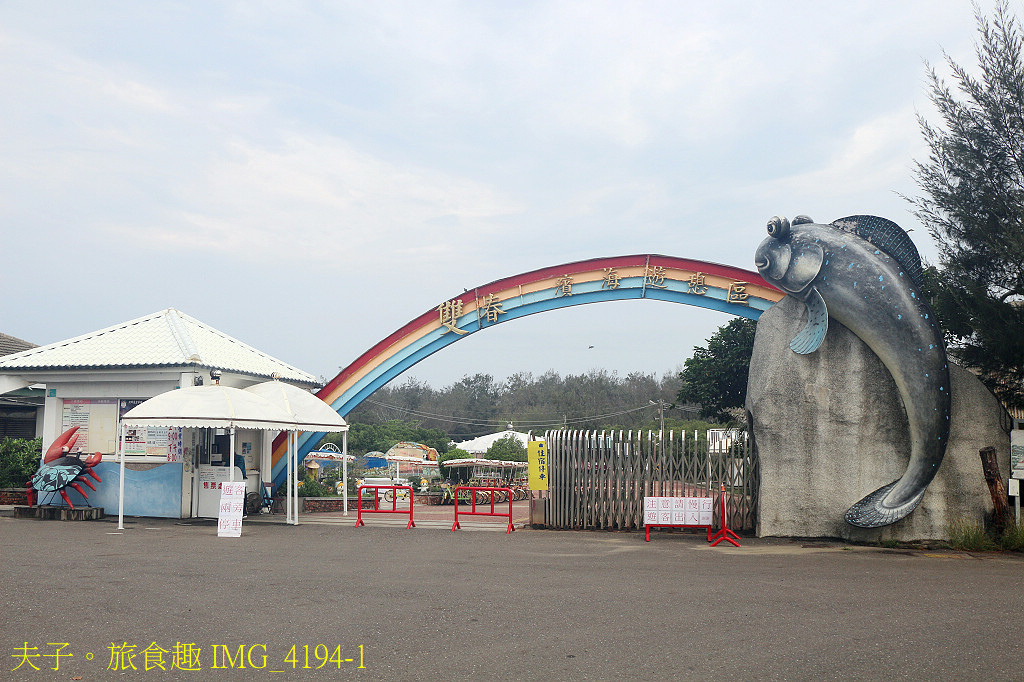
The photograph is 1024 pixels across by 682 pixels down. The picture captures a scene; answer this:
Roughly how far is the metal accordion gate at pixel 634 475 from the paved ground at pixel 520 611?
6.68 feet

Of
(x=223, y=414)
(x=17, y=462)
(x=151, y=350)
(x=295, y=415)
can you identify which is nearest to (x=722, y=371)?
(x=295, y=415)

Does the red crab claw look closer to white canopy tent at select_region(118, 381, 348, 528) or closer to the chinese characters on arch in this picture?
white canopy tent at select_region(118, 381, 348, 528)

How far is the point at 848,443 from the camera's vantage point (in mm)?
12648

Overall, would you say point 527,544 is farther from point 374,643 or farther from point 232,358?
point 232,358

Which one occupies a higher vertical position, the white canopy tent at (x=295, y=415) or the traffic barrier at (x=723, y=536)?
the white canopy tent at (x=295, y=415)

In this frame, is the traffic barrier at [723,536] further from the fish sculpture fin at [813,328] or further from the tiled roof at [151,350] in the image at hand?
the tiled roof at [151,350]

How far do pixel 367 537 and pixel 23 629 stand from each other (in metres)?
7.78

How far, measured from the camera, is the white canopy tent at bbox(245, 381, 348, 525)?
16.9 metres

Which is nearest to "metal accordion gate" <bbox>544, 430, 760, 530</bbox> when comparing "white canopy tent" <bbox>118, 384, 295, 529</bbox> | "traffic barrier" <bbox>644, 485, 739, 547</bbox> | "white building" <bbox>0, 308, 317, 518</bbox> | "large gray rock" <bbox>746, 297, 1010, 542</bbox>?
"traffic barrier" <bbox>644, 485, 739, 547</bbox>

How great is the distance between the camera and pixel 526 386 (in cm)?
8281

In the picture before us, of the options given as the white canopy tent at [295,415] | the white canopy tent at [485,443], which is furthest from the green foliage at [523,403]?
the white canopy tent at [295,415]

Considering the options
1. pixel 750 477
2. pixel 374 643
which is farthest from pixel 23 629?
pixel 750 477

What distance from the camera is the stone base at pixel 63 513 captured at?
55.9 ft

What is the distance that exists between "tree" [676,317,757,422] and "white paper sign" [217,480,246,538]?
12.0m
